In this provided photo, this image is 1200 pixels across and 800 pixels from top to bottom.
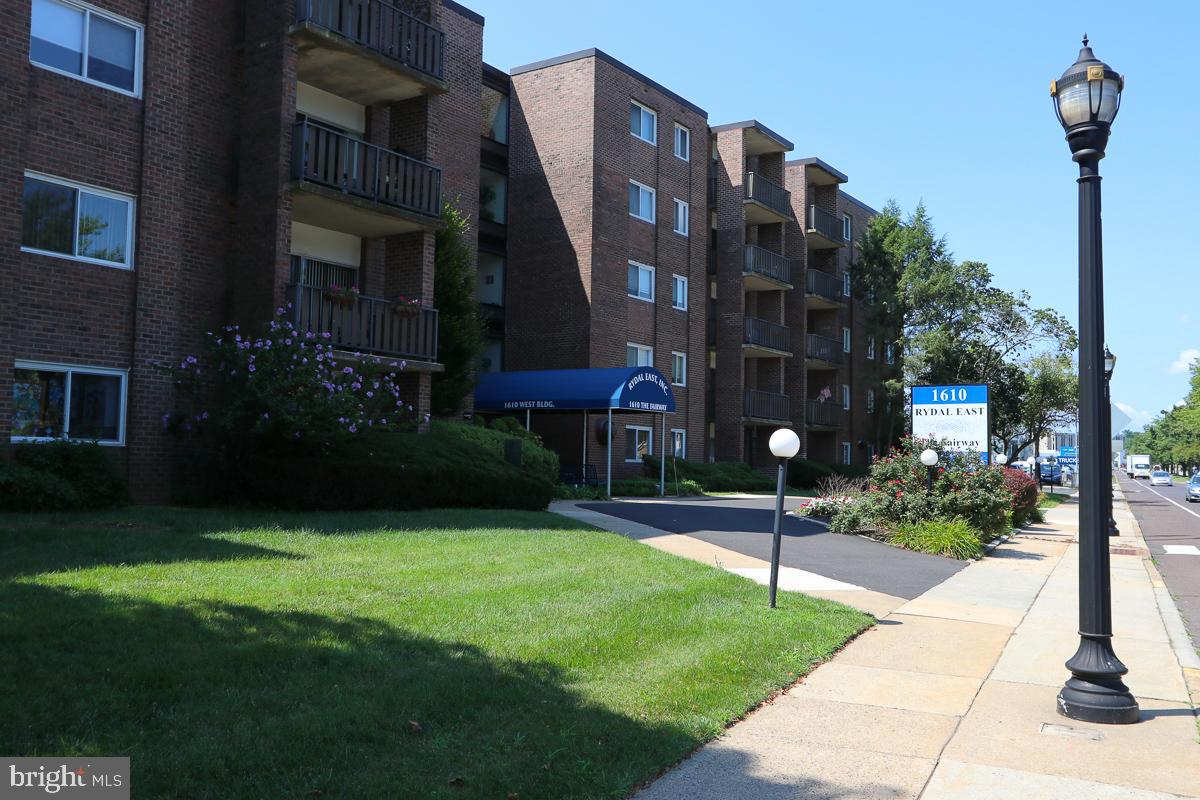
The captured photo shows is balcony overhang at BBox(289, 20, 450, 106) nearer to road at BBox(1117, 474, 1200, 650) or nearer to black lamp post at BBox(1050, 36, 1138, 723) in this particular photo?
black lamp post at BBox(1050, 36, 1138, 723)

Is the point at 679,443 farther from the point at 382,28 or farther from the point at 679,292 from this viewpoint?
the point at 382,28

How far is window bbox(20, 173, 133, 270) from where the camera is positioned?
14.5 meters

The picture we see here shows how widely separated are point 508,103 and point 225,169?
15.8 metres

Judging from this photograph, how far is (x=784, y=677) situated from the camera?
23.5 ft

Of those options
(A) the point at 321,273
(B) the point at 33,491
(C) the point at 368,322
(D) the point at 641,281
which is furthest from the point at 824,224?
(B) the point at 33,491

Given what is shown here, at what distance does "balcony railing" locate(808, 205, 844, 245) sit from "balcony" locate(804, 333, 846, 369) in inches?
183

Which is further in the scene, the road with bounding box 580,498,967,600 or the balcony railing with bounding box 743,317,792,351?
the balcony railing with bounding box 743,317,792,351

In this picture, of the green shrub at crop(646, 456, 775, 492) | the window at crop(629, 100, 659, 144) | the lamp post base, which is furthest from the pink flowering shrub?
the window at crop(629, 100, 659, 144)

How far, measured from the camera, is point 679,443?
110 ft

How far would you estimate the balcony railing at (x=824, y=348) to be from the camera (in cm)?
4384

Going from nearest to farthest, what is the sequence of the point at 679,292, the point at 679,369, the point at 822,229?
the point at 679,369, the point at 679,292, the point at 822,229

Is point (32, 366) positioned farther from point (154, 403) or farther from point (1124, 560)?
point (1124, 560)

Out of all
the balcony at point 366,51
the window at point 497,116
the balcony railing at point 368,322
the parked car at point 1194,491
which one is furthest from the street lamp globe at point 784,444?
the parked car at point 1194,491

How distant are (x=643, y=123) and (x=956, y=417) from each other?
1636 centimetres
